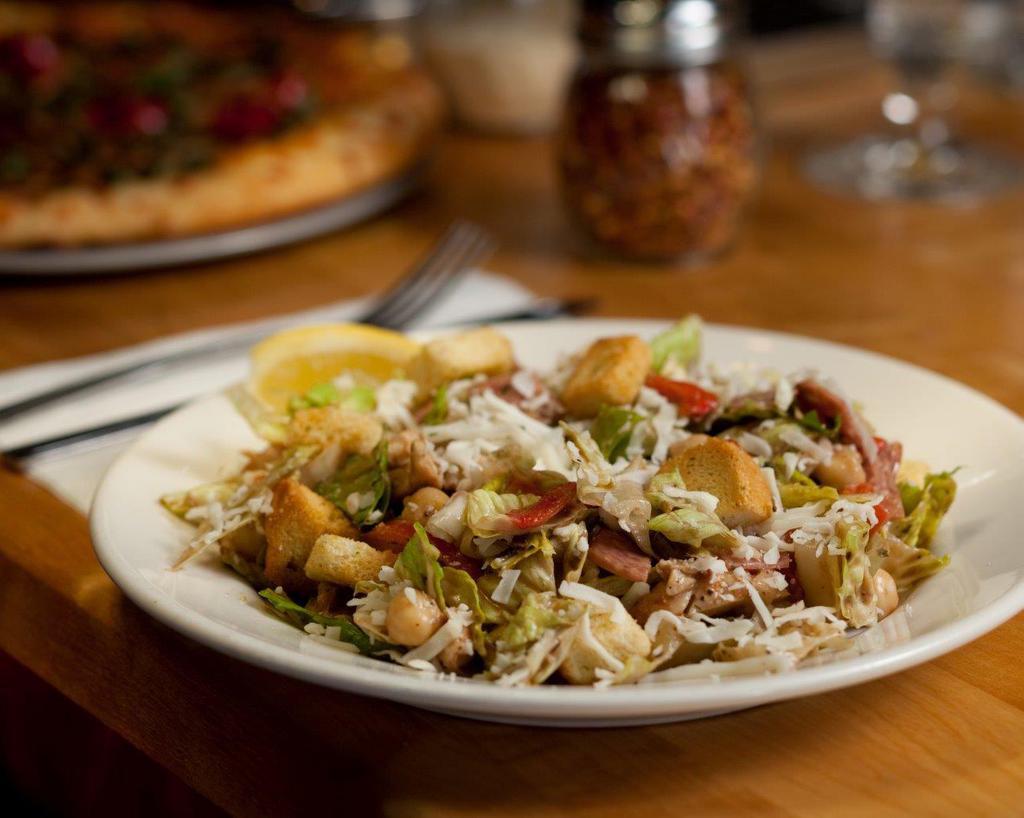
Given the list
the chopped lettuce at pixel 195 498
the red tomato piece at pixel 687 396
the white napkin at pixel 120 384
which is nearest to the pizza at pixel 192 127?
the white napkin at pixel 120 384

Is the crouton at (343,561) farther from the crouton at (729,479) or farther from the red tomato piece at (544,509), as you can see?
the crouton at (729,479)

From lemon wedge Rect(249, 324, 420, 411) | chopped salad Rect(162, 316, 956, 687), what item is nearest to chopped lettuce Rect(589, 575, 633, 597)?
chopped salad Rect(162, 316, 956, 687)

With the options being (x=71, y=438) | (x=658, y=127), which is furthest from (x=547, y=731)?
(x=658, y=127)

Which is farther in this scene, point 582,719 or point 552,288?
point 552,288

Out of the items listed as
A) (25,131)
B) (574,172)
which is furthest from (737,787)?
(25,131)

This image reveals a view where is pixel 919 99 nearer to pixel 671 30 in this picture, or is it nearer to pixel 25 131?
pixel 671 30

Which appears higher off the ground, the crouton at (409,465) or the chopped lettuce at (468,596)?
the crouton at (409,465)
